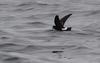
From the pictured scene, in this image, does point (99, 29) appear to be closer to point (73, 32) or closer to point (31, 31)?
point (73, 32)

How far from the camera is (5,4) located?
20891 mm

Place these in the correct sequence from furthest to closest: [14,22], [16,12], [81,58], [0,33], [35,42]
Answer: [16,12] < [14,22] < [0,33] < [35,42] < [81,58]

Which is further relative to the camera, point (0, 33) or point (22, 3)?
point (22, 3)

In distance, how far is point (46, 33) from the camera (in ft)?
49.8

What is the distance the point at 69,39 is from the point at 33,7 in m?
6.57

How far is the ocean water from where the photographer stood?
1200 cm

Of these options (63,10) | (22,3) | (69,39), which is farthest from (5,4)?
(69,39)

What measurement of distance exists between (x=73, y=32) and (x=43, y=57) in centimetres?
359

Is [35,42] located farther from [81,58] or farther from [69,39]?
[81,58]

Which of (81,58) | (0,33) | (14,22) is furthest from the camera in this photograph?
(14,22)

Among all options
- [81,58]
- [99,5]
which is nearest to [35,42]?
[81,58]

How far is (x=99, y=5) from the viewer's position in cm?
2033

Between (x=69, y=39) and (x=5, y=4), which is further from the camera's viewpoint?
(x=5, y=4)

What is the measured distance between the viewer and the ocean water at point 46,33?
1200cm
